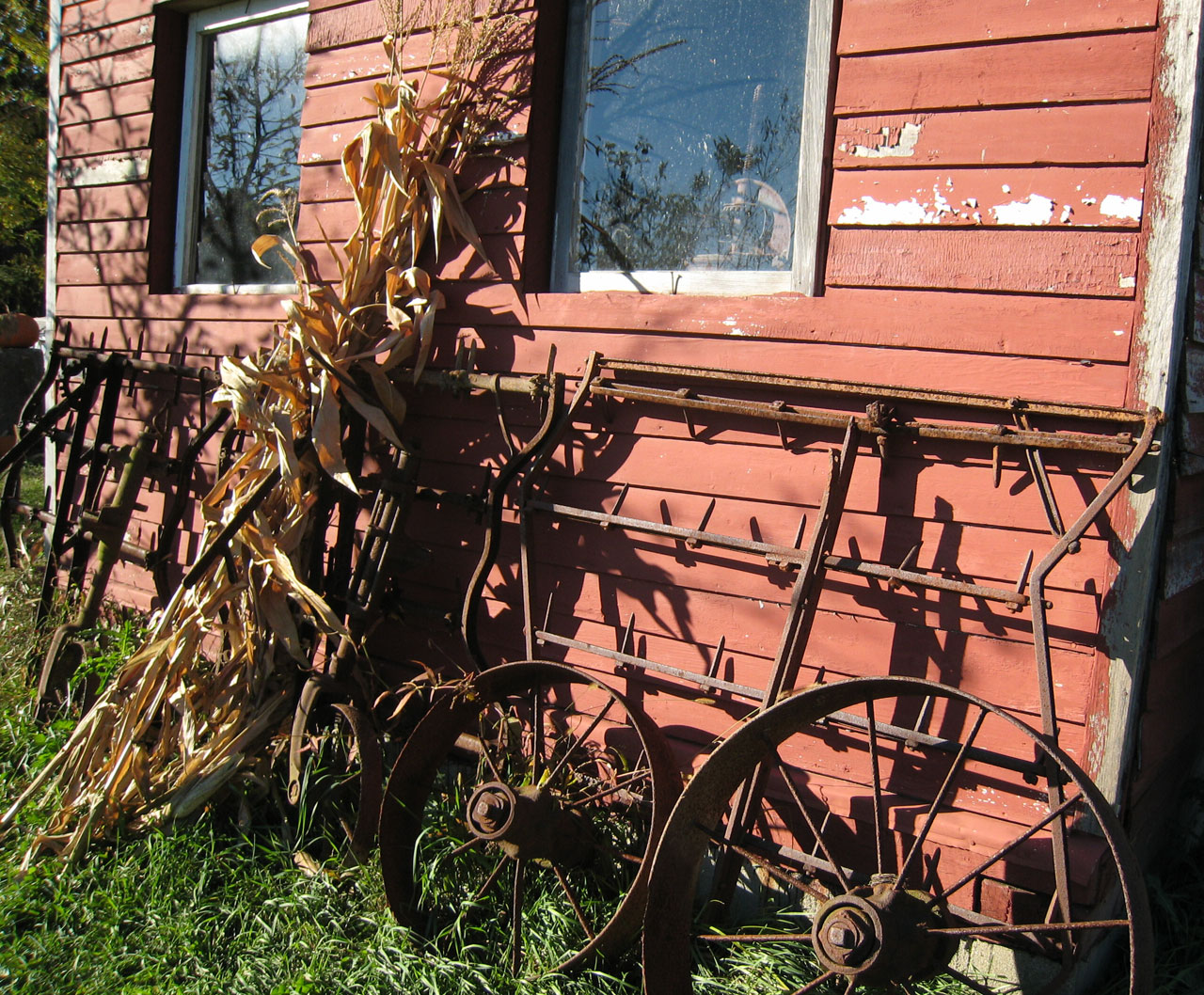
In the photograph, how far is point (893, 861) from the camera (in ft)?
9.28

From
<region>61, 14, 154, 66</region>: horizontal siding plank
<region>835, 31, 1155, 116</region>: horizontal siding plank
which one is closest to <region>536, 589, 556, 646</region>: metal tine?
<region>835, 31, 1155, 116</region>: horizontal siding plank

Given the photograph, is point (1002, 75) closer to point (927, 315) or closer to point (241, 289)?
point (927, 315)

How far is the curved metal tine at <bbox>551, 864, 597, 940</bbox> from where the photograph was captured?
2773 mm

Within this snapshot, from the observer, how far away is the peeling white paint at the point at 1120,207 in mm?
2520

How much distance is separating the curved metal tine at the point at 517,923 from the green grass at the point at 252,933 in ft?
0.12

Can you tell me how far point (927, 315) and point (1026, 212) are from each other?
37cm

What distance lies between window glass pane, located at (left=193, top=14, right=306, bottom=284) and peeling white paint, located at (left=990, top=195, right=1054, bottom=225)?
3.32m

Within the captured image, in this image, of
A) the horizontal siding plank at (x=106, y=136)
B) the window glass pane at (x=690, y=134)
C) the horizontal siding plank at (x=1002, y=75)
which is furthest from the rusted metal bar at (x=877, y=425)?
the horizontal siding plank at (x=106, y=136)

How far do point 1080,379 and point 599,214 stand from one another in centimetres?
180

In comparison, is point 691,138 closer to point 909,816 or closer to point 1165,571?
point 1165,571

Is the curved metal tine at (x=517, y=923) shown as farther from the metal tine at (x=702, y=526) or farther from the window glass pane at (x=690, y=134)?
the window glass pane at (x=690, y=134)

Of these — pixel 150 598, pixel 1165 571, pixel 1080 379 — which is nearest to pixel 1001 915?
pixel 1165 571

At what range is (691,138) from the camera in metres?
3.39

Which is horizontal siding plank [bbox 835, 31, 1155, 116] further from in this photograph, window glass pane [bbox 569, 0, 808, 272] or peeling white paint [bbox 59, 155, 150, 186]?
peeling white paint [bbox 59, 155, 150, 186]
